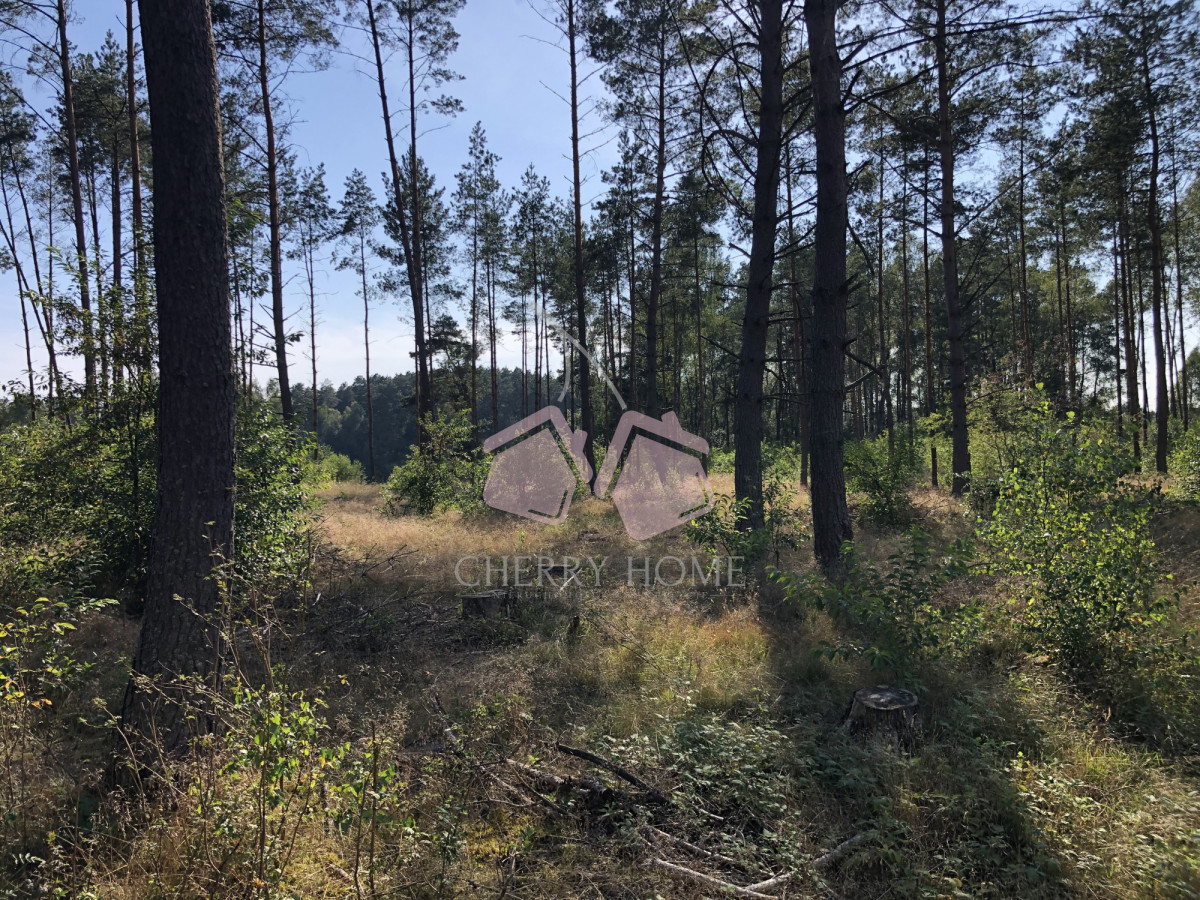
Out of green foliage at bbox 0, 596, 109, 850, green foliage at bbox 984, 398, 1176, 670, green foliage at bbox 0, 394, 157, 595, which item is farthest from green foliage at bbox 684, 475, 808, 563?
green foliage at bbox 0, 394, 157, 595

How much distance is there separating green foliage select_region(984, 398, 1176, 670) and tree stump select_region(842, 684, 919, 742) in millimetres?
1624

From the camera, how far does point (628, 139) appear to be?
18172mm

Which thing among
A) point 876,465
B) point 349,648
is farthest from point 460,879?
point 876,465

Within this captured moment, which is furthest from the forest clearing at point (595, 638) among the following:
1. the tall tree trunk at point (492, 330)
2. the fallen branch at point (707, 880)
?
the tall tree trunk at point (492, 330)

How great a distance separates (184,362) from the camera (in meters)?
3.41

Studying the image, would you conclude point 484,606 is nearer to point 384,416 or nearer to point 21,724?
point 21,724

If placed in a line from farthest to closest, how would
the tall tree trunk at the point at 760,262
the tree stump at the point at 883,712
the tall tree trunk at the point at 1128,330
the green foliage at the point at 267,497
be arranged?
1. the tall tree trunk at the point at 1128,330
2. the tall tree trunk at the point at 760,262
3. the green foliage at the point at 267,497
4. the tree stump at the point at 883,712

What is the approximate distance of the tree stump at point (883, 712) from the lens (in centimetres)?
348

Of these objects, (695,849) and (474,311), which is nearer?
(695,849)

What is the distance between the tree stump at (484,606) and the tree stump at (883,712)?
11.8 feet

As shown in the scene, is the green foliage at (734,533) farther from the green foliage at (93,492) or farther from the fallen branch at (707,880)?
the green foliage at (93,492)

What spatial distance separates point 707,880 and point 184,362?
384 centimetres

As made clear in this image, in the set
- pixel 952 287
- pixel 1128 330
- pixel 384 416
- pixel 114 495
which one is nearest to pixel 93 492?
pixel 114 495

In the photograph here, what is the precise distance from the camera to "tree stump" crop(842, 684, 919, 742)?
3.48 metres
